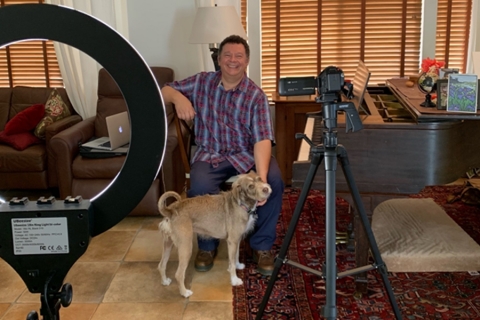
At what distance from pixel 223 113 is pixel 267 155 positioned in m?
Result: 0.32

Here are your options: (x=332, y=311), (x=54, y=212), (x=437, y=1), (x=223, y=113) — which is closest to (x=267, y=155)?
(x=223, y=113)

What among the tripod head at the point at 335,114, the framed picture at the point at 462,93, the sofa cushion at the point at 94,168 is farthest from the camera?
the sofa cushion at the point at 94,168

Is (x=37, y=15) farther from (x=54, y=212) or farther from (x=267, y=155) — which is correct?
(x=267, y=155)

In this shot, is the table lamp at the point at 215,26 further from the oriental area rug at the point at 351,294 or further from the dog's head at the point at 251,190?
the oriental area rug at the point at 351,294

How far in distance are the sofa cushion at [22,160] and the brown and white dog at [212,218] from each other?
1.54 meters

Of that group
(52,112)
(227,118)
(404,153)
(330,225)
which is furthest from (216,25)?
(330,225)

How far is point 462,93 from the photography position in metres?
1.96

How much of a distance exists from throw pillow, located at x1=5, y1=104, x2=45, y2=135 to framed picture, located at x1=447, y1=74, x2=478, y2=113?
2762 mm

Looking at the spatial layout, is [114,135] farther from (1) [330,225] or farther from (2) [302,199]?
(1) [330,225]

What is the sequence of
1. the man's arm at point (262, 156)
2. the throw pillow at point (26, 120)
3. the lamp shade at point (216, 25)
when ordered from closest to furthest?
the man's arm at point (262, 156), the lamp shade at point (216, 25), the throw pillow at point (26, 120)

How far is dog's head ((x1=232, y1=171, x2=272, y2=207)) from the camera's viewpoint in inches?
88.1

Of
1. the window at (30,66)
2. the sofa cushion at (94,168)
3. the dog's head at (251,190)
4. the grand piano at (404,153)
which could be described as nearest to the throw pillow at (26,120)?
the window at (30,66)

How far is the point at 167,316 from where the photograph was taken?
6.97 ft

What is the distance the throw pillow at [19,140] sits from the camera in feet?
11.5
